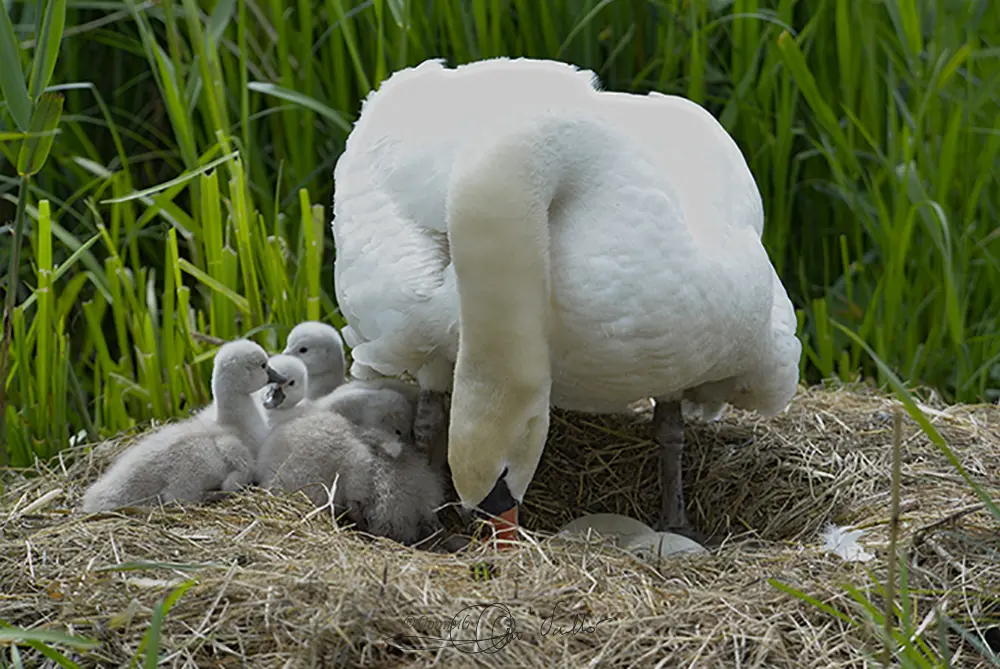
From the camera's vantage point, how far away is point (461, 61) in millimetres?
4902

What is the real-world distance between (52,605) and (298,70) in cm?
282

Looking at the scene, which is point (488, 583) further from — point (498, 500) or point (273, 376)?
point (273, 376)

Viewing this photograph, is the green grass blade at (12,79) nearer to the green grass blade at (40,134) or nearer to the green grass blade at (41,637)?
the green grass blade at (40,134)

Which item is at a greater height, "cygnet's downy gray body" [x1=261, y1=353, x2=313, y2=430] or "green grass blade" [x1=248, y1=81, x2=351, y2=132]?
"green grass blade" [x1=248, y1=81, x2=351, y2=132]

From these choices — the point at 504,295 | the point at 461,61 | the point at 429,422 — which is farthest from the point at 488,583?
the point at 461,61

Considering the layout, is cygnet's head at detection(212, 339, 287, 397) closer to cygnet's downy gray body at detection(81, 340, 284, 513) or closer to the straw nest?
cygnet's downy gray body at detection(81, 340, 284, 513)

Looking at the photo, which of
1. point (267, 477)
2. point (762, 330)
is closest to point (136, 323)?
point (267, 477)

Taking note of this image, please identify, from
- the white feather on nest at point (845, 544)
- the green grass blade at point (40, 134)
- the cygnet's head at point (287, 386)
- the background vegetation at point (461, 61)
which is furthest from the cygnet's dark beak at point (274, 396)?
the white feather on nest at point (845, 544)

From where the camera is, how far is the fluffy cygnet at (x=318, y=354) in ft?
13.0

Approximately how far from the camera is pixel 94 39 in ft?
18.3

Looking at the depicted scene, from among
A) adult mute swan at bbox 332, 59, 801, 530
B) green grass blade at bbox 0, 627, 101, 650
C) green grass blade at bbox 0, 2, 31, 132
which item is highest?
green grass blade at bbox 0, 2, 31, 132

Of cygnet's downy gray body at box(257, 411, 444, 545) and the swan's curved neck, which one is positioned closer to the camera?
the swan's curved neck

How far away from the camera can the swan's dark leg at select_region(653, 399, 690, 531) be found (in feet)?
12.5

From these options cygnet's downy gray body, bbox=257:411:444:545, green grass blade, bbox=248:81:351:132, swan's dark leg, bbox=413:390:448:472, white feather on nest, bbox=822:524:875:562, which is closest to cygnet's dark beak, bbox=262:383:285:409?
cygnet's downy gray body, bbox=257:411:444:545
